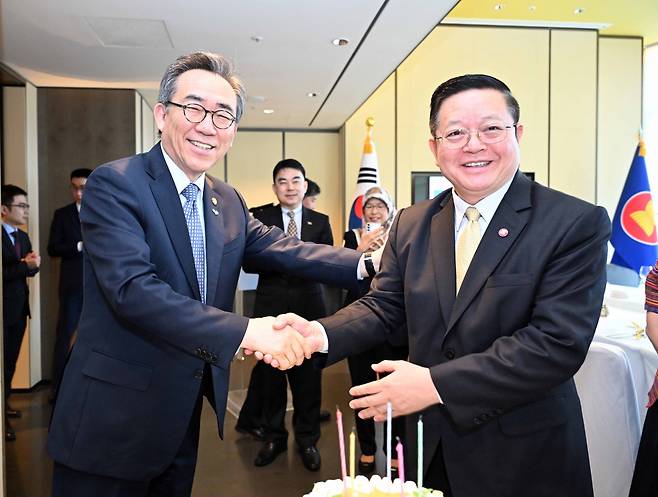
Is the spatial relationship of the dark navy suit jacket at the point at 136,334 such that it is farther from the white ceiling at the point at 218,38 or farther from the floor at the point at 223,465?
the white ceiling at the point at 218,38

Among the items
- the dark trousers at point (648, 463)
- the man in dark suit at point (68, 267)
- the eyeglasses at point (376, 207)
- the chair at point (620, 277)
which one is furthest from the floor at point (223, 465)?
the chair at point (620, 277)

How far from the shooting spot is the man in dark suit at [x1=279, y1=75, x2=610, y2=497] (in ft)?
4.25

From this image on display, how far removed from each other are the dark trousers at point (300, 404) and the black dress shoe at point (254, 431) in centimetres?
20

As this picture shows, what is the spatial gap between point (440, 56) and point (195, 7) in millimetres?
5306

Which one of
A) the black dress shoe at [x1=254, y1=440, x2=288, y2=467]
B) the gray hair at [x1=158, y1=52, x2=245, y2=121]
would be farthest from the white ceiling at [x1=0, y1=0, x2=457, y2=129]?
the black dress shoe at [x1=254, y1=440, x2=288, y2=467]

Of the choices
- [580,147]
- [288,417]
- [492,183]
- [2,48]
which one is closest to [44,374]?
[288,417]

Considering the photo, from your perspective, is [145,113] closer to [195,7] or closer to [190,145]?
[195,7]

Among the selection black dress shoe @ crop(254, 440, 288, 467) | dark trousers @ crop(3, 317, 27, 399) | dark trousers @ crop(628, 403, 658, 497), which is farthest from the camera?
dark trousers @ crop(3, 317, 27, 399)

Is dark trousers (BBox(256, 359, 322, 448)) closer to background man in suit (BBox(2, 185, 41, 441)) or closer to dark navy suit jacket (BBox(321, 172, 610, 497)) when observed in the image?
background man in suit (BBox(2, 185, 41, 441))

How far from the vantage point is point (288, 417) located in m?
4.48

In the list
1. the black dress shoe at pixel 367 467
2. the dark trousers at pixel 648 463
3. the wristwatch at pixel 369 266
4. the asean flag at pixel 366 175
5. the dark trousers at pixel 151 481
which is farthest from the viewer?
the asean flag at pixel 366 175

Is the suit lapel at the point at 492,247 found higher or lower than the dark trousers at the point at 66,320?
higher

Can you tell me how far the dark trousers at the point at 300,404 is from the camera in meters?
3.56

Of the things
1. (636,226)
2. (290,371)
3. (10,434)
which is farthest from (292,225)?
(636,226)
